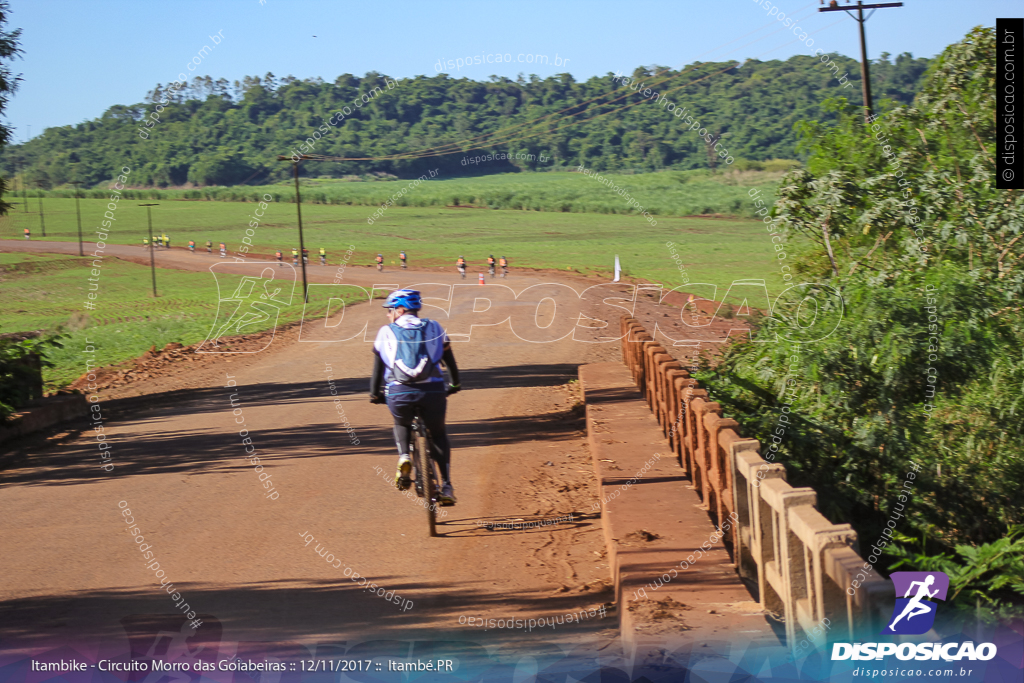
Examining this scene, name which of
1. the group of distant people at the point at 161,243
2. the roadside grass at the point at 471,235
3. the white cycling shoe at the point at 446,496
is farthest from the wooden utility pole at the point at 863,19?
the group of distant people at the point at 161,243

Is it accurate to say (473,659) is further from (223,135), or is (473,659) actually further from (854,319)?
(223,135)

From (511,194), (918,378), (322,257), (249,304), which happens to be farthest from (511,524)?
(511,194)

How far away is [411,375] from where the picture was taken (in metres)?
6.98

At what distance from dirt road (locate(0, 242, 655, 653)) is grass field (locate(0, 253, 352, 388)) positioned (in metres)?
7.98

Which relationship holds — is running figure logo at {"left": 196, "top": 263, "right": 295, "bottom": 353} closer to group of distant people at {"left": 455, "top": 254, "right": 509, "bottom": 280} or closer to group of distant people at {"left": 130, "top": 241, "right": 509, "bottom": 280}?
group of distant people at {"left": 130, "top": 241, "right": 509, "bottom": 280}

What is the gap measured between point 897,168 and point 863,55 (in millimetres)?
11505

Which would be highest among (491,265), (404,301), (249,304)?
(491,265)

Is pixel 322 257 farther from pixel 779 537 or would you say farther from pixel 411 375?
pixel 779 537

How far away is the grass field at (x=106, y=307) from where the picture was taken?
2485 centimetres

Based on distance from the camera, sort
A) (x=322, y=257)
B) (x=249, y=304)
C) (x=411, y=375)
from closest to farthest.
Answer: (x=411, y=375) → (x=249, y=304) → (x=322, y=257)

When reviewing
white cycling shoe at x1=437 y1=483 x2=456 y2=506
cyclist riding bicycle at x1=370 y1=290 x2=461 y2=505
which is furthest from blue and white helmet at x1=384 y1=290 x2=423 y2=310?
white cycling shoe at x1=437 y1=483 x2=456 y2=506

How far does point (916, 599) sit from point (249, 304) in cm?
3069

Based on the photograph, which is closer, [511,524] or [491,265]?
[511,524]

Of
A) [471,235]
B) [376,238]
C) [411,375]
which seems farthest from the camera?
[376,238]
